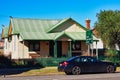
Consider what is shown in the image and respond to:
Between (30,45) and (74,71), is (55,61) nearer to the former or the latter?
(30,45)

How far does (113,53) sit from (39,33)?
960 centimetres

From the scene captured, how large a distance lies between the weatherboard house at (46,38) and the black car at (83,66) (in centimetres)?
1370

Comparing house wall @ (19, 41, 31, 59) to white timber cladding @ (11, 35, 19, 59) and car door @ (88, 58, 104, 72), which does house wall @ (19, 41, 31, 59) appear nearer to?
white timber cladding @ (11, 35, 19, 59)

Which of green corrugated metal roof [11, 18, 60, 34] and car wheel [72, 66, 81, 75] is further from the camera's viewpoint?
green corrugated metal roof [11, 18, 60, 34]

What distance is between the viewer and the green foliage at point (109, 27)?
37.9m

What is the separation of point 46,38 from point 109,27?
26.5 ft

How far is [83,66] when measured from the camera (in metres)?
27.5

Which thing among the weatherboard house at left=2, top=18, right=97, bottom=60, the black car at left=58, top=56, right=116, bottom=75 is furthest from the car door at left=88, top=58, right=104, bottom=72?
the weatherboard house at left=2, top=18, right=97, bottom=60

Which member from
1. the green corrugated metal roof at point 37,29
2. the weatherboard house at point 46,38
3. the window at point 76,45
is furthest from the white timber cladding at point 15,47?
the window at point 76,45

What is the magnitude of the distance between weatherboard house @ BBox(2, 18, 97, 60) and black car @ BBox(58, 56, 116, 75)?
44.9 ft

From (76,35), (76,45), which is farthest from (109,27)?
(76,45)

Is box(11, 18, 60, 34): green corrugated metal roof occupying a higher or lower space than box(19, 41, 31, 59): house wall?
higher

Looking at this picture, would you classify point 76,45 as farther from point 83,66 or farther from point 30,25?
point 83,66

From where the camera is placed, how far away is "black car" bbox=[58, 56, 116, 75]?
27094mm
